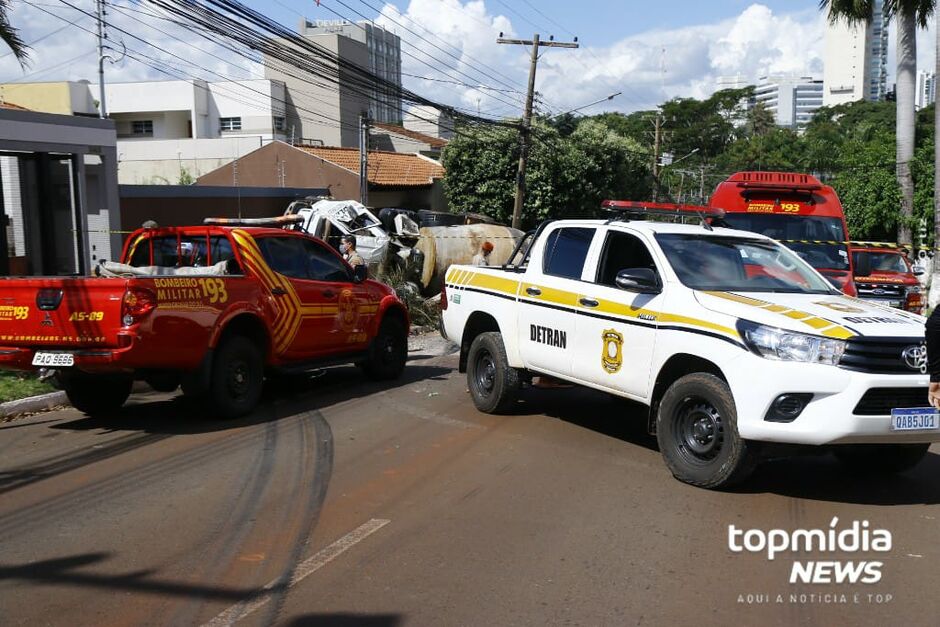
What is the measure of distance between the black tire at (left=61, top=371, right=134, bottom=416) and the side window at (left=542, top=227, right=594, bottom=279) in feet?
14.3

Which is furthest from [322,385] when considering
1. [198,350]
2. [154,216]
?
[154,216]

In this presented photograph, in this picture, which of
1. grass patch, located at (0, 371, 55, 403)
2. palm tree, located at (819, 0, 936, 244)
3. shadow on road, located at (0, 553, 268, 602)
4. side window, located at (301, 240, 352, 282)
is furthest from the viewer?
palm tree, located at (819, 0, 936, 244)

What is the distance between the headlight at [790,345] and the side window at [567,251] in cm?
232

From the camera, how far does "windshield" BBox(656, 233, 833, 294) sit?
7.60m

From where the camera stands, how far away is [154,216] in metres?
24.5

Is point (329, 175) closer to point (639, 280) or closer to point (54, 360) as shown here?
point (54, 360)

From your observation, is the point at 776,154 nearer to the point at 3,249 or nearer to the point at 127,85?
the point at 127,85

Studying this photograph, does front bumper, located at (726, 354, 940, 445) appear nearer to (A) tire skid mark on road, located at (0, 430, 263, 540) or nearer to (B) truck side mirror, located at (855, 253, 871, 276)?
(A) tire skid mark on road, located at (0, 430, 263, 540)

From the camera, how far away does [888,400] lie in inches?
244

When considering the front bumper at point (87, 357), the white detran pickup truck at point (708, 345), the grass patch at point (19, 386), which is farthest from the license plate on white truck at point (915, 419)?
Answer: the grass patch at point (19, 386)

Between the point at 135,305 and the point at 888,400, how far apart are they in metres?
6.09

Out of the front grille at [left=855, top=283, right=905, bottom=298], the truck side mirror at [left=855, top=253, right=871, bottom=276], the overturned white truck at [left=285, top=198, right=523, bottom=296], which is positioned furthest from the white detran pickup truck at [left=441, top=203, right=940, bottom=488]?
the overturned white truck at [left=285, top=198, right=523, bottom=296]

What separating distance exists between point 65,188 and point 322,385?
9791 millimetres

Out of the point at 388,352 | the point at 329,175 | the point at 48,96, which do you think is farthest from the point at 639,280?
the point at 48,96
